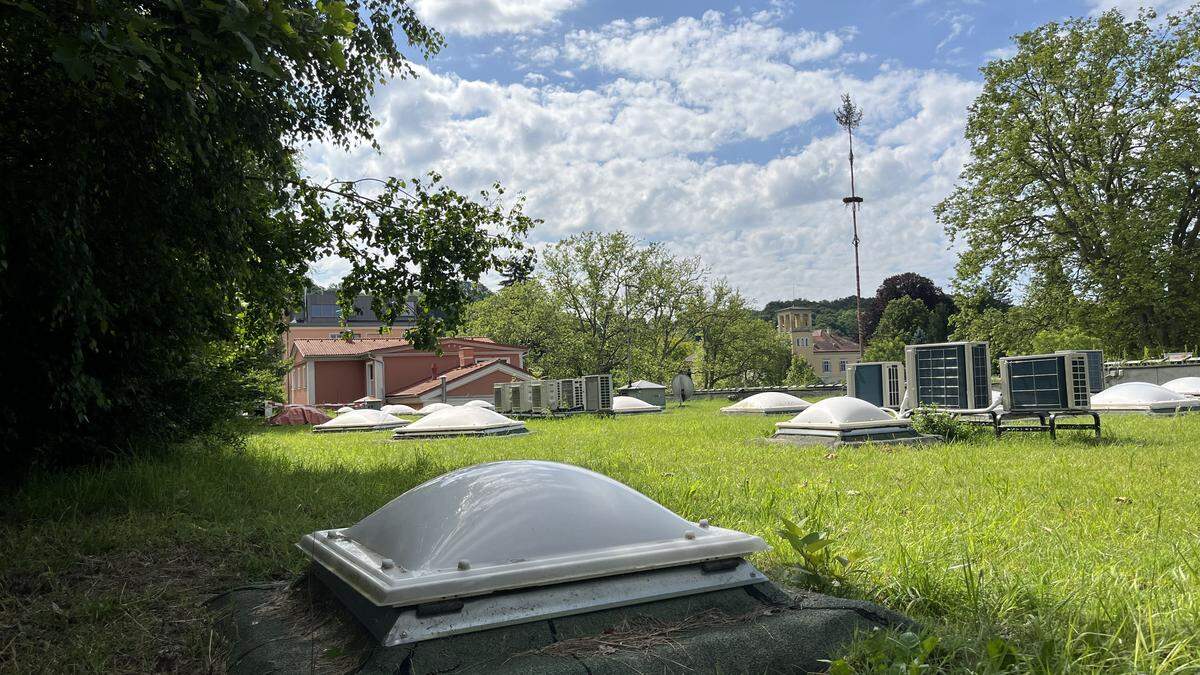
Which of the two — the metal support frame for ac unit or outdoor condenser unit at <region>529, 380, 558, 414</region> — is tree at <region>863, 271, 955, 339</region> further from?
the metal support frame for ac unit

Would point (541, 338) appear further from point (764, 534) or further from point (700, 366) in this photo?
point (764, 534)

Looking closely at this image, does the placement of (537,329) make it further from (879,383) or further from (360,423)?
(879,383)

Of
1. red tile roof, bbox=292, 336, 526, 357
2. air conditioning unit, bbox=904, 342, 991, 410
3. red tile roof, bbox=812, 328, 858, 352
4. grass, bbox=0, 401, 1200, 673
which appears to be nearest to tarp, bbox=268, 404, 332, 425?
red tile roof, bbox=292, 336, 526, 357

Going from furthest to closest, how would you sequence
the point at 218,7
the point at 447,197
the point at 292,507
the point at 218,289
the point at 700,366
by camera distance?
the point at 700,366 → the point at 447,197 → the point at 218,289 → the point at 292,507 → the point at 218,7

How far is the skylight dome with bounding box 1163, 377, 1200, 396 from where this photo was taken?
22078 mm

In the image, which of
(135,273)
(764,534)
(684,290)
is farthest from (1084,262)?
(135,273)

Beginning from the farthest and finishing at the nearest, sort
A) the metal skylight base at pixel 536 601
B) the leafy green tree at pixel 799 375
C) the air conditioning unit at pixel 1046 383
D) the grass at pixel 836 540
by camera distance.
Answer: the leafy green tree at pixel 799 375, the air conditioning unit at pixel 1046 383, the grass at pixel 836 540, the metal skylight base at pixel 536 601

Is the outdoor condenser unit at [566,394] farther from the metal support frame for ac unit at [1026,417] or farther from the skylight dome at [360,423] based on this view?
the metal support frame for ac unit at [1026,417]

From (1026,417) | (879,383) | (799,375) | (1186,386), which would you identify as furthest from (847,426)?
(799,375)

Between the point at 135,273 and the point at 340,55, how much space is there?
3.28 metres

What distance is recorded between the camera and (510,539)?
2.82 m

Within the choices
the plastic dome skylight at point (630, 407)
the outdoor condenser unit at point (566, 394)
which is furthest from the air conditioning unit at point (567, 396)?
the plastic dome skylight at point (630, 407)

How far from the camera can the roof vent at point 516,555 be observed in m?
2.54

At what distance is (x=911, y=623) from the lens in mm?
2936
